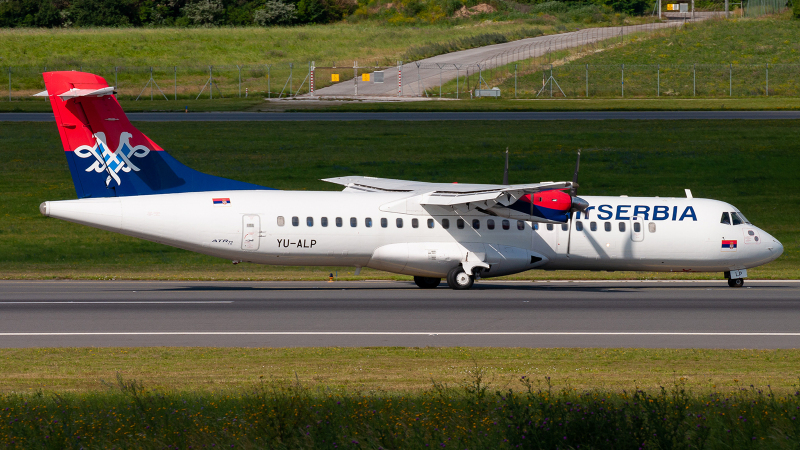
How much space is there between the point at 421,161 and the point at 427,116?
11.5m

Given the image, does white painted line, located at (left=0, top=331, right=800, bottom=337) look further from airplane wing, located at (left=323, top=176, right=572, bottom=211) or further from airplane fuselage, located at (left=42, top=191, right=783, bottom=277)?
airplane fuselage, located at (left=42, top=191, right=783, bottom=277)

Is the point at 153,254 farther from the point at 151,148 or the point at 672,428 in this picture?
the point at 672,428

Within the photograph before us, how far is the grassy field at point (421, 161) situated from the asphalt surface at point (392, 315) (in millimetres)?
8789

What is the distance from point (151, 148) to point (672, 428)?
2014 cm

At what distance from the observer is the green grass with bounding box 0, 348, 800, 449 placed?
950 cm

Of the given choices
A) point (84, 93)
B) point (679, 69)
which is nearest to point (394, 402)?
point (84, 93)

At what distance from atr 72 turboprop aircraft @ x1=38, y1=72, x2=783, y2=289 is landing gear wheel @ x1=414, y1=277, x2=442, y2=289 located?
0.03 m

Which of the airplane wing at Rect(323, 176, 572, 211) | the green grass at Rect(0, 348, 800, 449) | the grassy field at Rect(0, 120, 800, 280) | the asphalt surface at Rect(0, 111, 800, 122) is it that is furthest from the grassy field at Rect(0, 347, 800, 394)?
the asphalt surface at Rect(0, 111, 800, 122)

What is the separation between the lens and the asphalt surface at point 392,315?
17500 millimetres

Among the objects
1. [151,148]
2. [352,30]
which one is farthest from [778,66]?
[151,148]

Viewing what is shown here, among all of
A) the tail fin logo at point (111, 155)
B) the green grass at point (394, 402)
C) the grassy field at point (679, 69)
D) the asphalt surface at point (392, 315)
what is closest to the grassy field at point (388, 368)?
the green grass at point (394, 402)

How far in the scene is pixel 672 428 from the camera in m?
9.52

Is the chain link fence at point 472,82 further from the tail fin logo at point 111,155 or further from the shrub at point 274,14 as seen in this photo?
the tail fin logo at point 111,155

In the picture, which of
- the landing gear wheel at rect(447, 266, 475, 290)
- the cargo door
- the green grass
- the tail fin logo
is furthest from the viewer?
the landing gear wheel at rect(447, 266, 475, 290)
